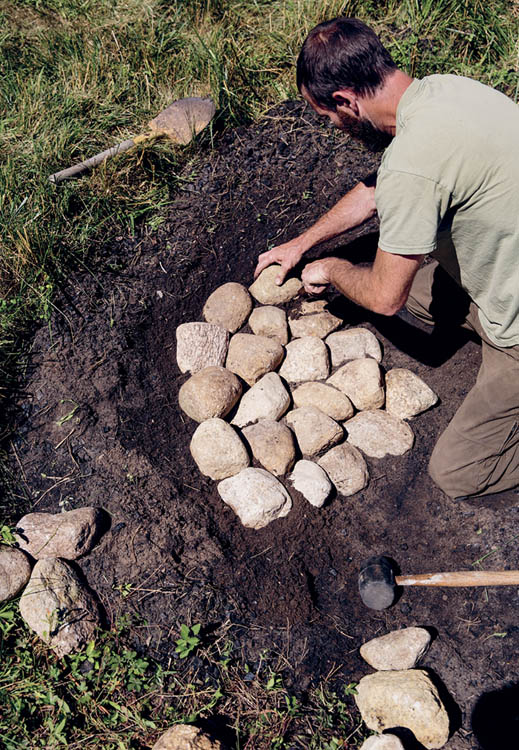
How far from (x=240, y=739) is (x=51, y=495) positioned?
127 cm

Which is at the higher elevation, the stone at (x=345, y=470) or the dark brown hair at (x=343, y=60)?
the dark brown hair at (x=343, y=60)

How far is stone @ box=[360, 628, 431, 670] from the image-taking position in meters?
2.31

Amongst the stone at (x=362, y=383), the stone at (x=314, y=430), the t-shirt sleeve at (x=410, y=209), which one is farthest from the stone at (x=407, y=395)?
the t-shirt sleeve at (x=410, y=209)

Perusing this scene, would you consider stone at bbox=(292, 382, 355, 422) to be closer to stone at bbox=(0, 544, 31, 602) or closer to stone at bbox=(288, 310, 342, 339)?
stone at bbox=(288, 310, 342, 339)

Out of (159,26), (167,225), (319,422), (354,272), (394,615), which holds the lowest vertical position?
(394,615)

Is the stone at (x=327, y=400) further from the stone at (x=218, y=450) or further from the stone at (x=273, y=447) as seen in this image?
the stone at (x=218, y=450)

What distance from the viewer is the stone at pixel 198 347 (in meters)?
3.02

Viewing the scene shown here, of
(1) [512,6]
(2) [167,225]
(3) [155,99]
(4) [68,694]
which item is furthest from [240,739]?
(1) [512,6]

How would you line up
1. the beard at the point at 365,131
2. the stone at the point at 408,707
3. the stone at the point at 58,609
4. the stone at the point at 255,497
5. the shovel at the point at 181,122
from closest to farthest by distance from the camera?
1. the stone at the point at 408,707
2. the stone at the point at 58,609
3. the beard at the point at 365,131
4. the stone at the point at 255,497
5. the shovel at the point at 181,122

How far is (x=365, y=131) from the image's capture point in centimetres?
241

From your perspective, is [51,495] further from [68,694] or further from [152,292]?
[152,292]

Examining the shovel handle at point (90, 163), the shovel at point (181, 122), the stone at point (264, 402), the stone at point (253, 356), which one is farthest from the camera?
the shovel at point (181, 122)

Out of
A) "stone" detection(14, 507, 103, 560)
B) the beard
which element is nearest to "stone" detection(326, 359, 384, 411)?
the beard

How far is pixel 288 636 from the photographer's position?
2.40m
